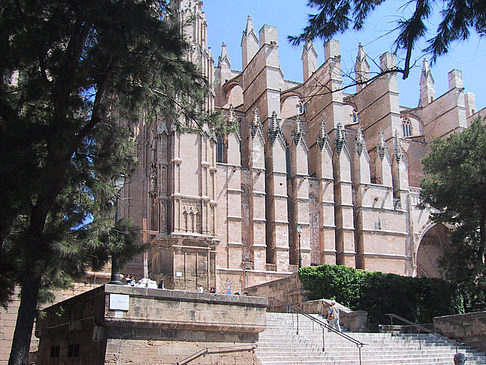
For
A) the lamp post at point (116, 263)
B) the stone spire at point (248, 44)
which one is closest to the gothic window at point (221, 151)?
the stone spire at point (248, 44)

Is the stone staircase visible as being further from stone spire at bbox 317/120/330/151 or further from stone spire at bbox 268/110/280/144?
stone spire at bbox 317/120/330/151

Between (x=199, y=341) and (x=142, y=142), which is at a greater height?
(x=142, y=142)

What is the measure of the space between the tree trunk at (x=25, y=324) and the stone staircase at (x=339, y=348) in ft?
15.5

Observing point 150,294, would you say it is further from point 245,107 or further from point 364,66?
point 364,66

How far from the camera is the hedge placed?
70.1 ft

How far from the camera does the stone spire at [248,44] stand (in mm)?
37469

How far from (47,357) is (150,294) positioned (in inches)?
159

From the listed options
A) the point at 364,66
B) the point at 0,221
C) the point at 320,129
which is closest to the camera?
the point at 0,221

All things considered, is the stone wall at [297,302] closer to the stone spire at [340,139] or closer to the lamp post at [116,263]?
the lamp post at [116,263]

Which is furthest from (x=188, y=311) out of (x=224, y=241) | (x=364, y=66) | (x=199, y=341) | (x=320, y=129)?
(x=364, y=66)

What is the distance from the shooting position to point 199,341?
10.2m

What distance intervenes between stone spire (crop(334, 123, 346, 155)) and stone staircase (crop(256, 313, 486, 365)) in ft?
52.7

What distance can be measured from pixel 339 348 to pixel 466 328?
4.32 m

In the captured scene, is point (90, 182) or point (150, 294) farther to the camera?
point (90, 182)
